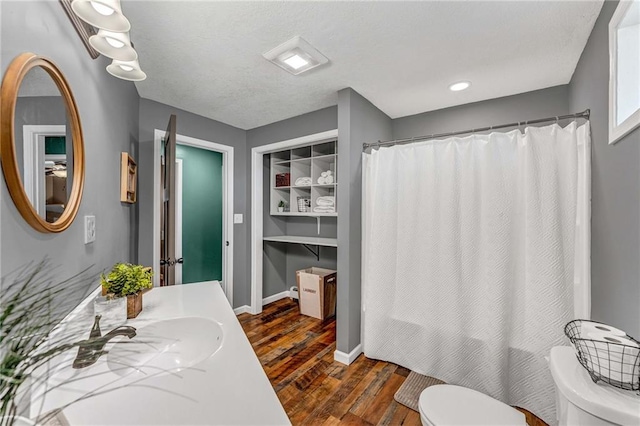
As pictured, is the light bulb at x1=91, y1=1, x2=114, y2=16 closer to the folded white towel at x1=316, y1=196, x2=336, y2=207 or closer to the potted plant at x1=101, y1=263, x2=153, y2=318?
the potted plant at x1=101, y1=263, x2=153, y2=318

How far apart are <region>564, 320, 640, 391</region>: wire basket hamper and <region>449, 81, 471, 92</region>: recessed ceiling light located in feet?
6.29

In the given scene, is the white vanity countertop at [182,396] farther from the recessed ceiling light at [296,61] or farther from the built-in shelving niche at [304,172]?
the built-in shelving niche at [304,172]

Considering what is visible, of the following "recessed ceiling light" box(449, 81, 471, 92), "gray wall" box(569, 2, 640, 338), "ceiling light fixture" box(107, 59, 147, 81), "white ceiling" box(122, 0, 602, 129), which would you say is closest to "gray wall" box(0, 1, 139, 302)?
"ceiling light fixture" box(107, 59, 147, 81)

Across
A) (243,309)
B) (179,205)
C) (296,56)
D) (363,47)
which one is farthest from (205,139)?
(243,309)

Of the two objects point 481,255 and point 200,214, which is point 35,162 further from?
point 200,214

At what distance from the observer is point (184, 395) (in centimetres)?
Result: 65

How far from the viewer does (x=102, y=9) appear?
3.13ft

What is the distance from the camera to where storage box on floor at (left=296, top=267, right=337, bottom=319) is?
10.3 feet

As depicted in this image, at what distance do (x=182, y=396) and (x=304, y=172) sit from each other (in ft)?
10.2

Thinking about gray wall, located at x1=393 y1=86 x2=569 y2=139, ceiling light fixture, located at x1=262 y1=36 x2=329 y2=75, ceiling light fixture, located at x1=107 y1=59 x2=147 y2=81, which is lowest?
ceiling light fixture, located at x1=107 y1=59 x2=147 y2=81

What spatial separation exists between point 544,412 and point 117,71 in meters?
2.97

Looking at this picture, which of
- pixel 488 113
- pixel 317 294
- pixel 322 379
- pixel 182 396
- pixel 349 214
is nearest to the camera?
pixel 182 396

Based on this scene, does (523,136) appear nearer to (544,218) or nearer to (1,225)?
(544,218)

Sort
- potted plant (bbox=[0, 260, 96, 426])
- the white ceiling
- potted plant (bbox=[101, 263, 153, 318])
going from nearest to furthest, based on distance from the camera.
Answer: potted plant (bbox=[0, 260, 96, 426]) < potted plant (bbox=[101, 263, 153, 318]) < the white ceiling
